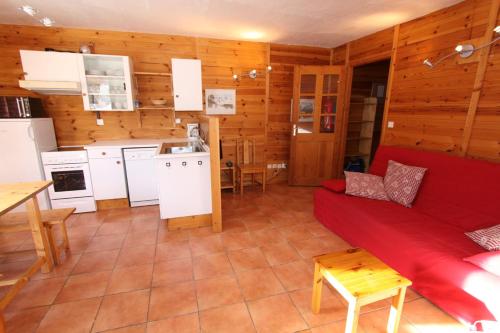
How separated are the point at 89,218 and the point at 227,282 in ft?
7.40

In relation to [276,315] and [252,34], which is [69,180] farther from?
Result: [252,34]

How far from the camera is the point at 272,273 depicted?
82.0 inches

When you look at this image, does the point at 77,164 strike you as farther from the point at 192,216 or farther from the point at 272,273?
the point at 272,273

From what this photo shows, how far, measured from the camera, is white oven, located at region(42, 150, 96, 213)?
3.06 meters

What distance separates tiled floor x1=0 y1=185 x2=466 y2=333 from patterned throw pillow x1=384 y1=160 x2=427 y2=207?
773 mm

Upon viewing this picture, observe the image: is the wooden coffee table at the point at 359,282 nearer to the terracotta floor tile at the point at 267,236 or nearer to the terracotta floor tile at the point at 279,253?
the terracotta floor tile at the point at 279,253

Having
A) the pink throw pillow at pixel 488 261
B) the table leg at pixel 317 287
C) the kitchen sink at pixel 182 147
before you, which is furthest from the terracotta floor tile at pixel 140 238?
the pink throw pillow at pixel 488 261

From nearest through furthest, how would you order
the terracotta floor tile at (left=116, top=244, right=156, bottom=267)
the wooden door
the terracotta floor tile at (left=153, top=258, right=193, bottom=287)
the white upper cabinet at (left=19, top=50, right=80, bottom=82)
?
the terracotta floor tile at (left=153, top=258, right=193, bottom=287)
the terracotta floor tile at (left=116, top=244, right=156, bottom=267)
the white upper cabinet at (left=19, top=50, right=80, bottom=82)
the wooden door

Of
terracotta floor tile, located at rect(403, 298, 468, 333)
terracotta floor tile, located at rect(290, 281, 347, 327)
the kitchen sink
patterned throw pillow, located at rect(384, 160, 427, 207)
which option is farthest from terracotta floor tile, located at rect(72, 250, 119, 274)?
patterned throw pillow, located at rect(384, 160, 427, 207)

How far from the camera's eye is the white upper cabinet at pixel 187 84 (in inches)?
136

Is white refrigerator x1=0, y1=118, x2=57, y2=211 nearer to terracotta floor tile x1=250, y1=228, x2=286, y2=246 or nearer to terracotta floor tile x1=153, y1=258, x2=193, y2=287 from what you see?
terracotta floor tile x1=153, y1=258, x2=193, y2=287

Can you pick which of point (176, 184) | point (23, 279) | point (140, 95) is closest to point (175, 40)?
point (140, 95)

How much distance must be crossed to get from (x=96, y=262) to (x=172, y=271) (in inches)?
29.6

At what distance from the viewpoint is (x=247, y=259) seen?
2283mm
